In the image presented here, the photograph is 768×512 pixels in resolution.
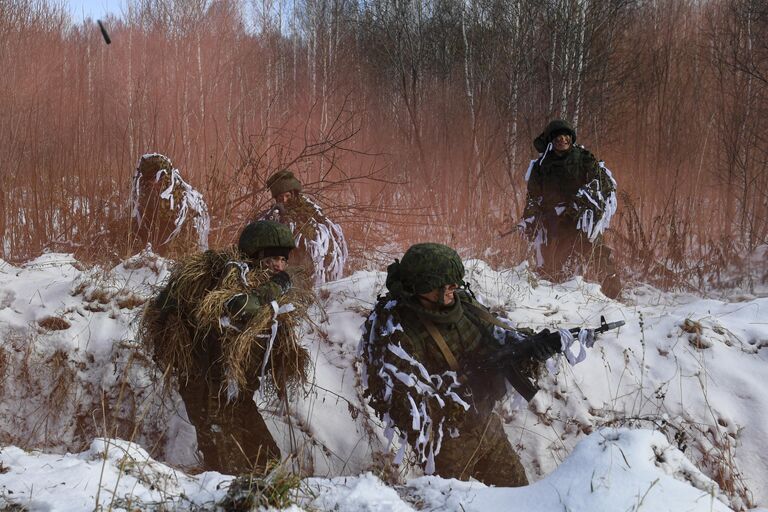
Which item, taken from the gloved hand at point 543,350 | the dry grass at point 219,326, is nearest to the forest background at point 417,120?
the dry grass at point 219,326

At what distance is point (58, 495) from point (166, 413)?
6.78 feet

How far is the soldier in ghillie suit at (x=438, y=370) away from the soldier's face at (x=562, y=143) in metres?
2.67

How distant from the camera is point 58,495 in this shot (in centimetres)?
190

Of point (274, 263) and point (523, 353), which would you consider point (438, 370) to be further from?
point (274, 263)

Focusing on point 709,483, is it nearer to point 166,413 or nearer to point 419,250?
point 419,250

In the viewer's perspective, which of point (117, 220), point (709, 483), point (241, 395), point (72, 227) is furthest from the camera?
point (72, 227)

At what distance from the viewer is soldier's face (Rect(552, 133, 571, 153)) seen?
5375mm

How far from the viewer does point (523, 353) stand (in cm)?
305

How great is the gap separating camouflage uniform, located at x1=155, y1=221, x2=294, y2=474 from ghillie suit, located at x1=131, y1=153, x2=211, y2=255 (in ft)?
7.29

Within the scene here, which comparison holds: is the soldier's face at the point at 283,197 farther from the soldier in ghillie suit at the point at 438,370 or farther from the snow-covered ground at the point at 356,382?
the soldier in ghillie suit at the point at 438,370

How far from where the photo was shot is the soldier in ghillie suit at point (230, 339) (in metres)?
3.16

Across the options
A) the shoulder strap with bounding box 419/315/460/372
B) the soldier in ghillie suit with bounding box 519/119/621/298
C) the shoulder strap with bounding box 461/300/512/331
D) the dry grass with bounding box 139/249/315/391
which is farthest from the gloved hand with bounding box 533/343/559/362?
the soldier in ghillie suit with bounding box 519/119/621/298

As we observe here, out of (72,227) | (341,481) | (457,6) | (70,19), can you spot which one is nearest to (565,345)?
(341,481)

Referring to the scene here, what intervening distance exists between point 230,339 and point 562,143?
3.48 meters
